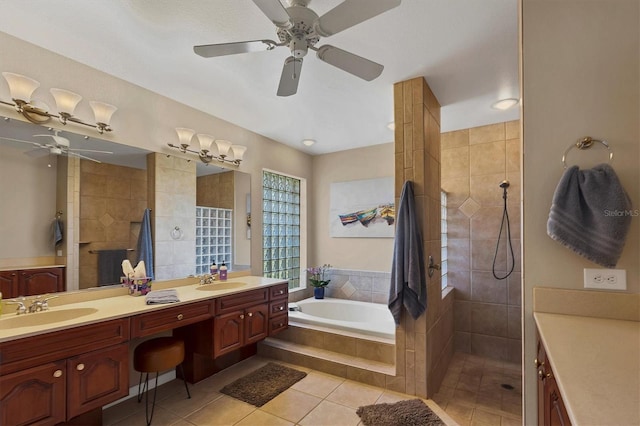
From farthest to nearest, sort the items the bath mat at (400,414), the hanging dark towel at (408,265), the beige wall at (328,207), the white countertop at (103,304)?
the beige wall at (328,207)
the hanging dark towel at (408,265)
the bath mat at (400,414)
the white countertop at (103,304)

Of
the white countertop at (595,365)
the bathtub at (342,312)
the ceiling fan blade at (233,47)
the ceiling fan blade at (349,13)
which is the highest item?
the ceiling fan blade at (349,13)

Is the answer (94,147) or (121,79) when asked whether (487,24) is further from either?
(94,147)

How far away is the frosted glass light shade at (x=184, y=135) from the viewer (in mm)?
2729

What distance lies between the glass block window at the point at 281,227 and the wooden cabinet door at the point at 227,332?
3.74ft

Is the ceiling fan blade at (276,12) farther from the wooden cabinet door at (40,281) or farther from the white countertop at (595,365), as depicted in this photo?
the wooden cabinet door at (40,281)

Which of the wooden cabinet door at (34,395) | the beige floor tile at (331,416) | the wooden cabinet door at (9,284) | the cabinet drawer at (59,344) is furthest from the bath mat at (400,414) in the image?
the wooden cabinet door at (9,284)

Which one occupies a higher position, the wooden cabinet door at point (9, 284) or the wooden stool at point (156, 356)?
the wooden cabinet door at point (9, 284)

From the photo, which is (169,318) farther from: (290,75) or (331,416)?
(290,75)

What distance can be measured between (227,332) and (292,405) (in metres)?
0.77

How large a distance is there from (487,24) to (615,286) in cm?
157

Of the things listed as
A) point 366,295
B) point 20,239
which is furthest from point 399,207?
point 20,239

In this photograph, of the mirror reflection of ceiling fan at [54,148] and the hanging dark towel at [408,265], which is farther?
the hanging dark towel at [408,265]

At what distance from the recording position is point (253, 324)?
271cm

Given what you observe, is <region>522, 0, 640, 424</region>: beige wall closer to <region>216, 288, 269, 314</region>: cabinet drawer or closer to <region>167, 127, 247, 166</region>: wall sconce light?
<region>216, 288, 269, 314</region>: cabinet drawer
